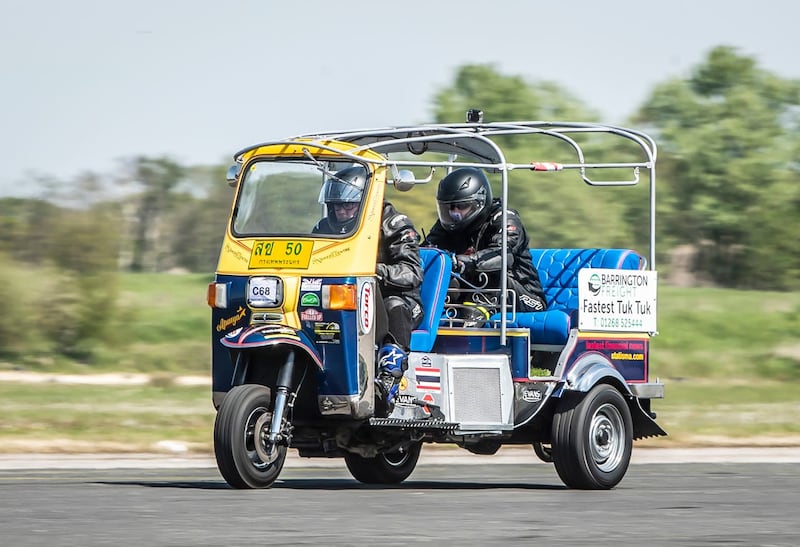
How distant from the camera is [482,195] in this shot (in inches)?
494

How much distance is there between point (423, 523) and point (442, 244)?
4461 millimetres

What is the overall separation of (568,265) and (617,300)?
95 centimetres

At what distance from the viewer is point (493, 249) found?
12180mm

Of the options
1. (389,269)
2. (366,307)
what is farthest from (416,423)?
(389,269)

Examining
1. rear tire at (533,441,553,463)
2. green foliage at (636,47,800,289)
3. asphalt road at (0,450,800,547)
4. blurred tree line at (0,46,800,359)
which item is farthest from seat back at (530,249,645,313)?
green foliage at (636,47,800,289)

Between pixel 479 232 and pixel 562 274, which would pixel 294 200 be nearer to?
pixel 479 232

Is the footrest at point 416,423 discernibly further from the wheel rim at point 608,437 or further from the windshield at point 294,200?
the windshield at point 294,200

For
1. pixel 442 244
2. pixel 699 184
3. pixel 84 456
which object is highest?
pixel 699 184

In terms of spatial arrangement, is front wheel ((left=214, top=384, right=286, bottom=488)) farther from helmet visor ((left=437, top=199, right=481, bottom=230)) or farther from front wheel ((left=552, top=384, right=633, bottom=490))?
helmet visor ((left=437, top=199, right=481, bottom=230))

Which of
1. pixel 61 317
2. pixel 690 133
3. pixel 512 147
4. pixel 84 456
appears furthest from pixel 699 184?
pixel 84 456

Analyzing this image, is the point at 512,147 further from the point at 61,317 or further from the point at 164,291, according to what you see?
the point at 61,317

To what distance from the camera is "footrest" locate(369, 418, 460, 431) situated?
11.0 meters

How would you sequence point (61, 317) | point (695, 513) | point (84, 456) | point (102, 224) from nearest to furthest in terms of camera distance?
point (695, 513), point (84, 456), point (61, 317), point (102, 224)

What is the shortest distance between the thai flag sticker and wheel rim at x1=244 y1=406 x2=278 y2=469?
1.51m
